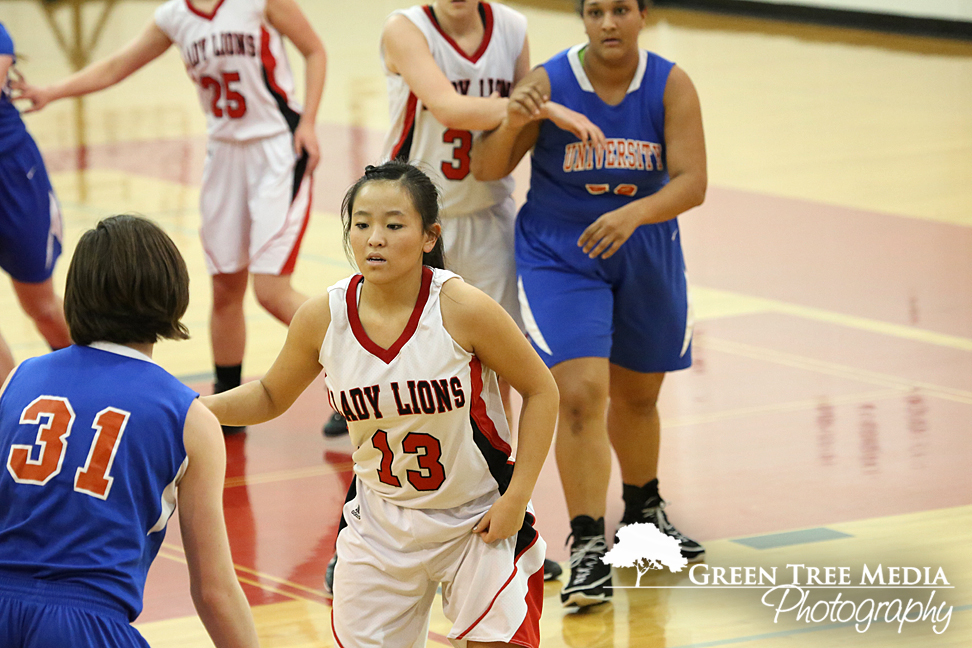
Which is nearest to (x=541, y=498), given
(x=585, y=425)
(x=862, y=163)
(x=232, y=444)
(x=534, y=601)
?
(x=585, y=425)

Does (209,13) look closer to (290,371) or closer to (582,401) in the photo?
(582,401)

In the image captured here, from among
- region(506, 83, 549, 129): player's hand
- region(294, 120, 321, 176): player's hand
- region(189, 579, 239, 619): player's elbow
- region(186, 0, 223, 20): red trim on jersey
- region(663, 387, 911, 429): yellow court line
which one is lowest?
region(663, 387, 911, 429): yellow court line

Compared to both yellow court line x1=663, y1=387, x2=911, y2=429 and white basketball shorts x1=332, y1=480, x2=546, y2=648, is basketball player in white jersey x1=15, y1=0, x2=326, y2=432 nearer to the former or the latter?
yellow court line x1=663, y1=387, x2=911, y2=429

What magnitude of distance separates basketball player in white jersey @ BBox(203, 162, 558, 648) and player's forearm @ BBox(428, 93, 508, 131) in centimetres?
139

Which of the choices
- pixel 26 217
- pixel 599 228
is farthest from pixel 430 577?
pixel 26 217

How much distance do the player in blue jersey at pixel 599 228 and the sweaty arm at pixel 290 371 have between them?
1.36 metres

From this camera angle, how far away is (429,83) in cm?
494

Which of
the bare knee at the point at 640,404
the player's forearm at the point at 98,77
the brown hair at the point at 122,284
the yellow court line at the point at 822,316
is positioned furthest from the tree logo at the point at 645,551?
the player's forearm at the point at 98,77

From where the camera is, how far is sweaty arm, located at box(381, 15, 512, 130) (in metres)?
4.84

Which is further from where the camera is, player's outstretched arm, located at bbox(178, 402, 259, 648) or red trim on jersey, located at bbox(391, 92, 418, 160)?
red trim on jersey, located at bbox(391, 92, 418, 160)

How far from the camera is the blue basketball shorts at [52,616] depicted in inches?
101

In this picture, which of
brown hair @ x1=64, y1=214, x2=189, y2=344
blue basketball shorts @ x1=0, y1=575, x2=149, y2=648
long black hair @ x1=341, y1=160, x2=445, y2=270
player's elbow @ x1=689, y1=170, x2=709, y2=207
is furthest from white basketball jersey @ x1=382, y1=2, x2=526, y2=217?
blue basketball shorts @ x1=0, y1=575, x2=149, y2=648

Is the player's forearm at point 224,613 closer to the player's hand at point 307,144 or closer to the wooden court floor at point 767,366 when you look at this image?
the wooden court floor at point 767,366

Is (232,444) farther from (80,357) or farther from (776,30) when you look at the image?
(776,30)
